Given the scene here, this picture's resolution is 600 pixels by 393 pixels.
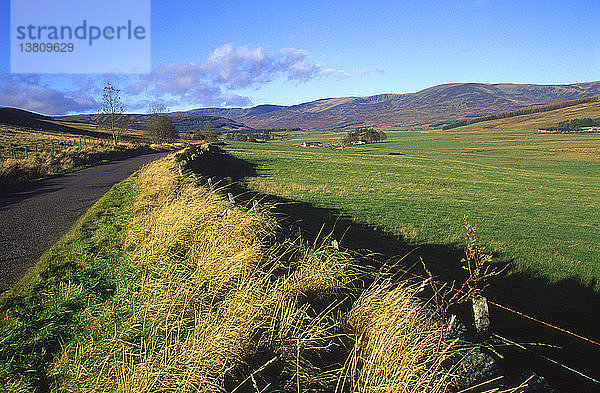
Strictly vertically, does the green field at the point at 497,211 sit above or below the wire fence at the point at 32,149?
below

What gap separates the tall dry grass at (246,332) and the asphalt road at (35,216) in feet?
8.18

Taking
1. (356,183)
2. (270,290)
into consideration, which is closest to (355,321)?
(270,290)

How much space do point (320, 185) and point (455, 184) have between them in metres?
11.6

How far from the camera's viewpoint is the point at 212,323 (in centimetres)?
318

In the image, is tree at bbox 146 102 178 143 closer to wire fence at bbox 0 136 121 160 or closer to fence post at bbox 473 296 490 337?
wire fence at bbox 0 136 121 160

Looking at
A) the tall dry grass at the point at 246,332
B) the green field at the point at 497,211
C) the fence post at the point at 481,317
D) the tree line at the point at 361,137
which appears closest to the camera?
the tall dry grass at the point at 246,332

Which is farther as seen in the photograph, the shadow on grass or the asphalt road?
the asphalt road

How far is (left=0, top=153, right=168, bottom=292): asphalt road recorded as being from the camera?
613 centimetres

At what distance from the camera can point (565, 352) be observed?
5621 millimetres

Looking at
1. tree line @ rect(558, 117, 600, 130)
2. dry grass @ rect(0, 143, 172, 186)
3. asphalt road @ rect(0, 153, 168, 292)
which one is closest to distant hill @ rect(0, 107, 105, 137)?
dry grass @ rect(0, 143, 172, 186)

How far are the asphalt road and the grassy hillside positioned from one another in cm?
56

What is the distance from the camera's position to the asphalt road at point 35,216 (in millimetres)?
6129

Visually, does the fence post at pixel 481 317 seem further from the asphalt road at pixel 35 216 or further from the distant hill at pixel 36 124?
the distant hill at pixel 36 124

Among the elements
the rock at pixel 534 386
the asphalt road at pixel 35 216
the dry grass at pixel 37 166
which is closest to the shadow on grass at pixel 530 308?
the rock at pixel 534 386
